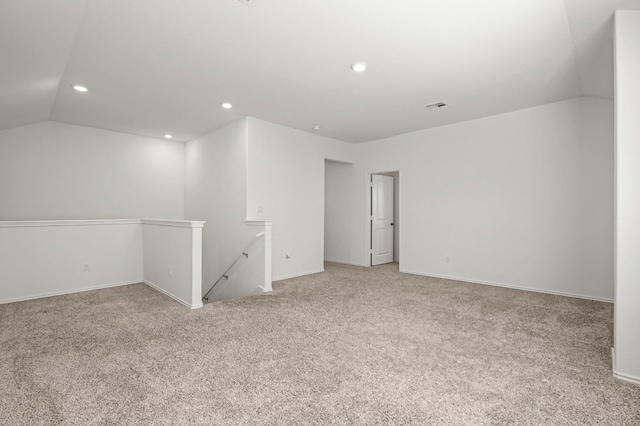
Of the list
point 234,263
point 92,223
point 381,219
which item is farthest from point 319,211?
point 92,223

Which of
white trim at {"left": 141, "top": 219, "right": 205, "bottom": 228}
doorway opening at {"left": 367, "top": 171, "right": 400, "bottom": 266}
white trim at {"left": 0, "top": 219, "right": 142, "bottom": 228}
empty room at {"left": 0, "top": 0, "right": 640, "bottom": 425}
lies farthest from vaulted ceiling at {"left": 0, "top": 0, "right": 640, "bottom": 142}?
doorway opening at {"left": 367, "top": 171, "right": 400, "bottom": 266}

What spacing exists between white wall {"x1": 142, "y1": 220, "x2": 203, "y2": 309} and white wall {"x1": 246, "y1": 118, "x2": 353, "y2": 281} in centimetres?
120

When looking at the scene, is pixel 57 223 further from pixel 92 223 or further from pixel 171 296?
pixel 171 296

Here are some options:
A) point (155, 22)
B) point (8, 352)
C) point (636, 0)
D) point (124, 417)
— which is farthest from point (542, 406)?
point (8, 352)

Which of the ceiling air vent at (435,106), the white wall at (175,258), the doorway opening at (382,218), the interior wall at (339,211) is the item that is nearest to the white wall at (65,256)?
the white wall at (175,258)

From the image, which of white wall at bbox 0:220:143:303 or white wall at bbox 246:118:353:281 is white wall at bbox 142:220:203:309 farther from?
white wall at bbox 246:118:353:281

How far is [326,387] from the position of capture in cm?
205

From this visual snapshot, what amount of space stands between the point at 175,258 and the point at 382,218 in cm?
445

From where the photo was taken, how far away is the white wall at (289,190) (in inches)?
202

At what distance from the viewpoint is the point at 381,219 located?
7.01m

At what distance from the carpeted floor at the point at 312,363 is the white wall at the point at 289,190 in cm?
161

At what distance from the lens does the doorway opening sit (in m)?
6.75

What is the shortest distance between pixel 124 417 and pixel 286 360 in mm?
1084

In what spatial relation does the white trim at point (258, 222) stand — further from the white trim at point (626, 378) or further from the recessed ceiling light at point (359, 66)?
the white trim at point (626, 378)
